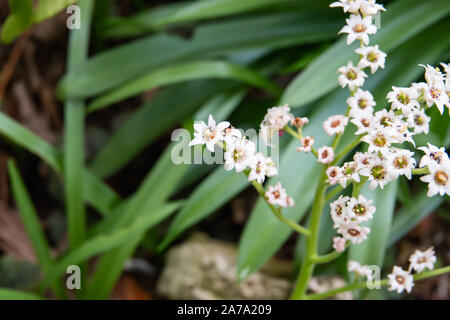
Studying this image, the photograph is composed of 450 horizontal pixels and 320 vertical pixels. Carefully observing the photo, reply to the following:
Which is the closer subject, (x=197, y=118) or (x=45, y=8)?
(x=45, y=8)

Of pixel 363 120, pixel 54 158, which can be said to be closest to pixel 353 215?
pixel 363 120

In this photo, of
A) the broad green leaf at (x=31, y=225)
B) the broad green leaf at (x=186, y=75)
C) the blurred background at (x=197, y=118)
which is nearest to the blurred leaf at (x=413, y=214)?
the blurred background at (x=197, y=118)

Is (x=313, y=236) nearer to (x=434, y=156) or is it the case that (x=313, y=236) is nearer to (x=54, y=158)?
(x=434, y=156)

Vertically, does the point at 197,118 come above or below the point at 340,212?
above

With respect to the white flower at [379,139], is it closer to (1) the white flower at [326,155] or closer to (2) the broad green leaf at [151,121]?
(1) the white flower at [326,155]

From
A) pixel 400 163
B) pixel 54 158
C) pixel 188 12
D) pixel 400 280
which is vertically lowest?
pixel 400 280

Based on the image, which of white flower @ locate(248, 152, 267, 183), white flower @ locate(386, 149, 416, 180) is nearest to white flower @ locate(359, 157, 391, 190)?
white flower @ locate(386, 149, 416, 180)
